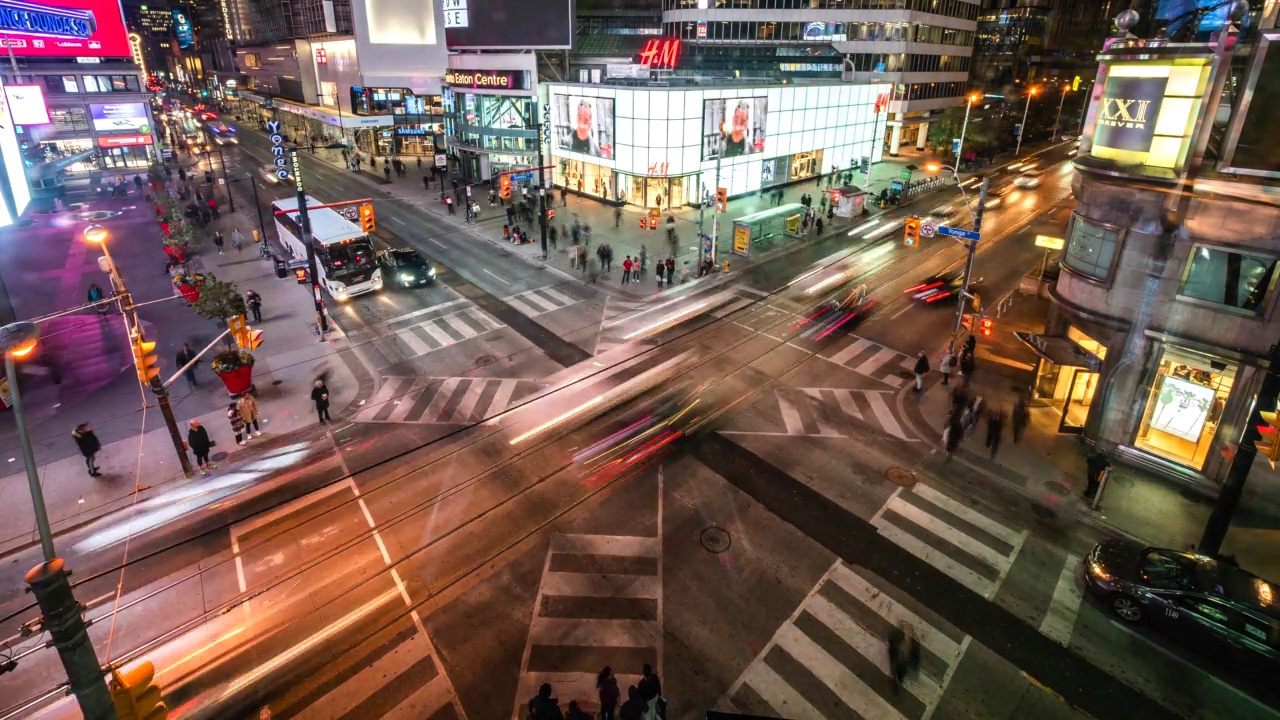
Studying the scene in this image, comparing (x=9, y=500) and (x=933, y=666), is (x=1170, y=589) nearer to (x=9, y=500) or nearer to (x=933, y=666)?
(x=933, y=666)

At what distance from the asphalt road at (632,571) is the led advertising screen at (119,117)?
60.7 m

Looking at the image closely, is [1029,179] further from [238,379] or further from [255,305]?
[238,379]

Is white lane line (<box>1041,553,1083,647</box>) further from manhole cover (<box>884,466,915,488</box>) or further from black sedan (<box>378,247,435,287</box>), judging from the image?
black sedan (<box>378,247,435,287</box>)

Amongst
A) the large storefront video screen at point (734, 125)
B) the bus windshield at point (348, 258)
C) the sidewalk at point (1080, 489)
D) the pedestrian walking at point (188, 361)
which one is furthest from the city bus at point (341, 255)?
the sidewalk at point (1080, 489)

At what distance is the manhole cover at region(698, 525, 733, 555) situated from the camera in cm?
1473

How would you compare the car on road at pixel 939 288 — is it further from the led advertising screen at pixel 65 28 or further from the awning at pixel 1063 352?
the led advertising screen at pixel 65 28

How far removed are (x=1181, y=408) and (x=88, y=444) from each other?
30.5 meters

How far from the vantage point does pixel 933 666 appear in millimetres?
11953

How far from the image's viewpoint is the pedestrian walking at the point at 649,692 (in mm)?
10195

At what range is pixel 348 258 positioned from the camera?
29.4 metres

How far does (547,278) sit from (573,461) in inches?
654

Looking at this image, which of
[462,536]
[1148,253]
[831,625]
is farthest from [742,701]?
[1148,253]

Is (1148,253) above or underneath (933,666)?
above

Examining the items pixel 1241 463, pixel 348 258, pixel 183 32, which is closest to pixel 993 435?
pixel 1241 463
